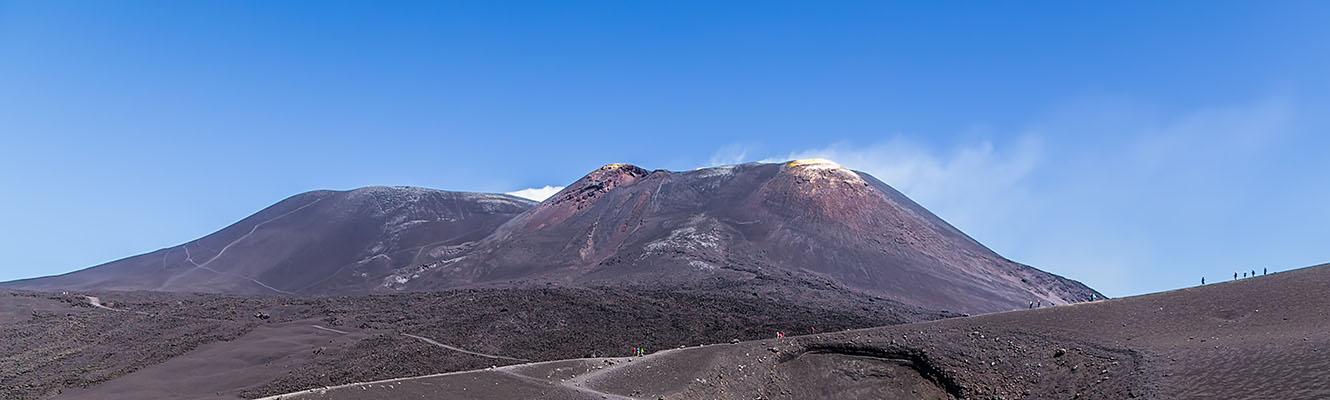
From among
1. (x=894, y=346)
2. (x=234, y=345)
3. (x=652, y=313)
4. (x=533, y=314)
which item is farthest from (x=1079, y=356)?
(x=234, y=345)

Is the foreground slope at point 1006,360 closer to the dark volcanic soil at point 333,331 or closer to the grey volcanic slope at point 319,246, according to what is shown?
the dark volcanic soil at point 333,331

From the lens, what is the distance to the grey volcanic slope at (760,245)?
5022 cm

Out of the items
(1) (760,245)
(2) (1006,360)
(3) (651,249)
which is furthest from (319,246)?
(2) (1006,360)

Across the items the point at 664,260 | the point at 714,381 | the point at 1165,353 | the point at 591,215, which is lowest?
the point at 714,381

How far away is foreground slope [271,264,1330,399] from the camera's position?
18.9 m

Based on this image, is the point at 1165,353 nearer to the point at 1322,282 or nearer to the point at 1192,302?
the point at 1192,302

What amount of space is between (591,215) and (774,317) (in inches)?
1139

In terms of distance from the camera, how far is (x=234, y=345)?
3297 centimetres

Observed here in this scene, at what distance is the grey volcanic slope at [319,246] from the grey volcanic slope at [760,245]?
6.37 metres

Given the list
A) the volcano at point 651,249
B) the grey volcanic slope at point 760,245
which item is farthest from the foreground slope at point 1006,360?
the grey volcanic slope at point 760,245

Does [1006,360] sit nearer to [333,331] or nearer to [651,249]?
[333,331]

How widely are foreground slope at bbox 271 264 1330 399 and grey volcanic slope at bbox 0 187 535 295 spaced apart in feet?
134

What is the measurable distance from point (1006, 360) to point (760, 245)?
3315 cm

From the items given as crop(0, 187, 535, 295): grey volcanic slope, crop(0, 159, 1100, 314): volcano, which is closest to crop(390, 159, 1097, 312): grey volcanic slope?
crop(0, 159, 1100, 314): volcano
